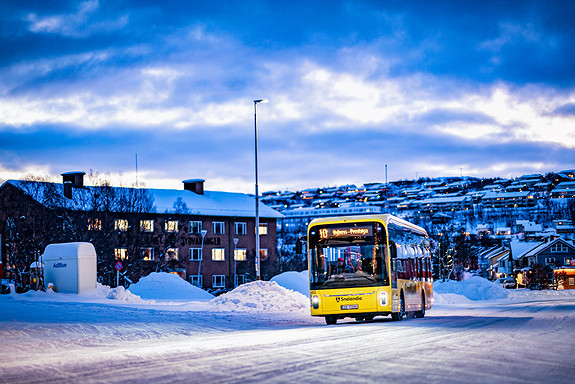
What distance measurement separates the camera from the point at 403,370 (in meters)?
10.7

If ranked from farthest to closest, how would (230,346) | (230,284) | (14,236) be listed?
(230,284) < (14,236) < (230,346)

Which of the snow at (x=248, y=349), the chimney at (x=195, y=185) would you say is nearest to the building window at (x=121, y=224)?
the chimney at (x=195, y=185)

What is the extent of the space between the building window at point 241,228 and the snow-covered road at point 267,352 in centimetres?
6155

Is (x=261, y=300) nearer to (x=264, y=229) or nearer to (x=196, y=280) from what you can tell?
(x=196, y=280)

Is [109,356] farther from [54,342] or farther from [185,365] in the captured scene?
[54,342]

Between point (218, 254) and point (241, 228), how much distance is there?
4.34 metres

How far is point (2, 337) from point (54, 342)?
1.54m

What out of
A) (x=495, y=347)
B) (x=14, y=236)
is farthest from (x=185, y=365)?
(x=14, y=236)

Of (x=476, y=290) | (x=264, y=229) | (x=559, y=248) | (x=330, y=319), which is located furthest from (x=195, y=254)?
(x=559, y=248)

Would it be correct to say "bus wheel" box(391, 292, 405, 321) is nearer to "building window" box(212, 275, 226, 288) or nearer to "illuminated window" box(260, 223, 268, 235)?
"building window" box(212, 275, 226, 288)

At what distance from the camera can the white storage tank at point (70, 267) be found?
1454 inches

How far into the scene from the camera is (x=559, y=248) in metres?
136

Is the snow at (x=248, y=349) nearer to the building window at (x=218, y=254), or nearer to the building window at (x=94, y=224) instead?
the building window at (x=94, y=224)

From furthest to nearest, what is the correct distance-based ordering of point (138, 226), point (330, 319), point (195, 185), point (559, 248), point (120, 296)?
point (559, 248) < point (195, 185) < point (138, 226) < point (120, 296) < point (330, 319)
